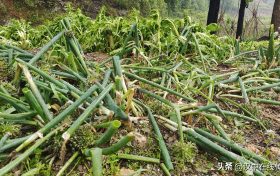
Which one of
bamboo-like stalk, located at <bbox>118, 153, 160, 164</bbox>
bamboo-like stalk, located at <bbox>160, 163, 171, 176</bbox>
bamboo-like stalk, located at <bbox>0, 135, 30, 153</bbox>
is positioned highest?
bamboo-like stalk, located at <bbox>0, 135, 30, 153</bbox>

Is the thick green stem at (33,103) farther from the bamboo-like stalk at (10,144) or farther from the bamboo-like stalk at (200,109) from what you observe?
the bamboo-like stalk at (200,109)

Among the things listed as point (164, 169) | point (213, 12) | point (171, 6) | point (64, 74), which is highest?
point (64, 74)

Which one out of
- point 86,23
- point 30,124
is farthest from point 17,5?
point 30,124

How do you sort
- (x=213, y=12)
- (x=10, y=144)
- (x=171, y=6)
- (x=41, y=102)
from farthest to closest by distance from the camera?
(x=171, y=6), (x=213, y=12), (x=41, y=102), (x=10, y=144)

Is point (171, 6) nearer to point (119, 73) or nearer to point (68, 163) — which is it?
point (119, 73)

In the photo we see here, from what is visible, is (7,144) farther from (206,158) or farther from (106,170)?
(206,158)

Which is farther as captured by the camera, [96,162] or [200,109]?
[200,109]

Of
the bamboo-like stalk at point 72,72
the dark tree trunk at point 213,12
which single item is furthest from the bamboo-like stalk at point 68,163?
the dark tree trunk at point 213,12

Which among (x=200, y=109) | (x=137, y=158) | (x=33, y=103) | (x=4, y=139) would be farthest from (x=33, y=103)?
(x=200, y=109)

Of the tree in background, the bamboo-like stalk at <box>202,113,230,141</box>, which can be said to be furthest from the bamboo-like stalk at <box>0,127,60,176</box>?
the tree in background

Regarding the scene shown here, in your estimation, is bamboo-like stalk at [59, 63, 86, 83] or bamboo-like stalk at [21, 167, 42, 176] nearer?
bamboo-like stalk at [21, 167, 42, 176]

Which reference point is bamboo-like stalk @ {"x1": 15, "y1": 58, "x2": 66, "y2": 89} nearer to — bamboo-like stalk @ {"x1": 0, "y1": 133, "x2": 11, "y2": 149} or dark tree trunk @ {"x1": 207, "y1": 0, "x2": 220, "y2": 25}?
bamboo-like stalk @ {"x1": 0, "y1": 133, "x2": 11, "y2": 149}

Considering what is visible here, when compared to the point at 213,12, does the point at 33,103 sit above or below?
above

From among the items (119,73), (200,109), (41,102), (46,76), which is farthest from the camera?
(119,73)
